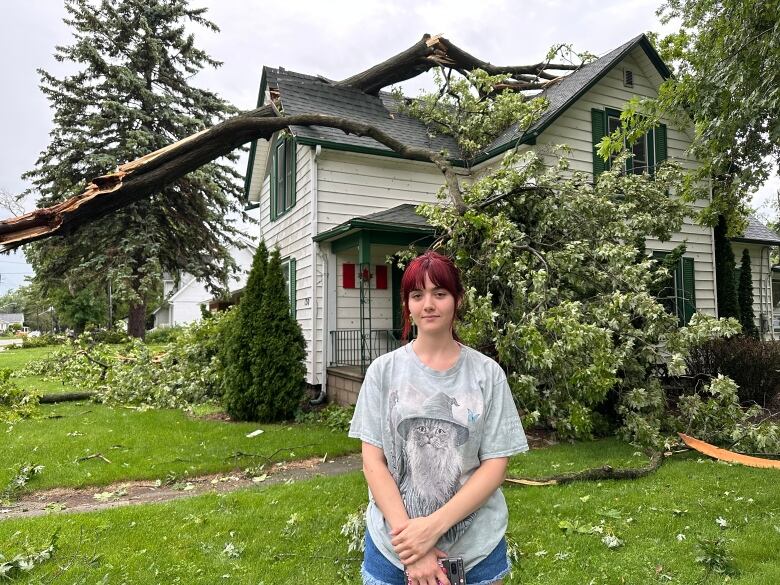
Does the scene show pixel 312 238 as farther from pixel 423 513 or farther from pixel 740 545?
pixel 423 513

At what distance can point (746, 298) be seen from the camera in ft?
40.7

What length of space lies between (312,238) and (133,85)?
15165 millimetres

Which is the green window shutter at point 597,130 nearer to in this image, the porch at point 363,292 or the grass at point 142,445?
the porch at point 363,292

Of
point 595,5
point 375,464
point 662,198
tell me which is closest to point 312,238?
point 662,198

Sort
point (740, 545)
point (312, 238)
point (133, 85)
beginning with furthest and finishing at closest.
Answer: point (133, 85) < point (312, 238) < point (740, 545)

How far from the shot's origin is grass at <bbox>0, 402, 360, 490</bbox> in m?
5.49

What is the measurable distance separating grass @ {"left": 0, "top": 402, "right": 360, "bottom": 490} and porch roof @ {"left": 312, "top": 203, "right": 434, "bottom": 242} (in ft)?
10.9

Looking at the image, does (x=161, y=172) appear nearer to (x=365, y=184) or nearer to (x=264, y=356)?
(x=264, y=356)

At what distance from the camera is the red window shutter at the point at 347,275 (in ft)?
32.7

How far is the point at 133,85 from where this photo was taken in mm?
19922

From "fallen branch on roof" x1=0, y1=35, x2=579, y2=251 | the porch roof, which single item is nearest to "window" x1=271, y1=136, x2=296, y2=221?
"fallen branch on roof" x1=0, y1=35, x2=579, y2=251

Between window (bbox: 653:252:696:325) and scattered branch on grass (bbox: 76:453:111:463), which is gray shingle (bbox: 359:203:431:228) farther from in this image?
window (bbox: 653:252:696:325)

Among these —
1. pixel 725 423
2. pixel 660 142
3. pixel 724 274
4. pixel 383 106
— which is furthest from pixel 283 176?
pixel 724 274

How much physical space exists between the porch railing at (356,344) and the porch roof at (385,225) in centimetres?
189
